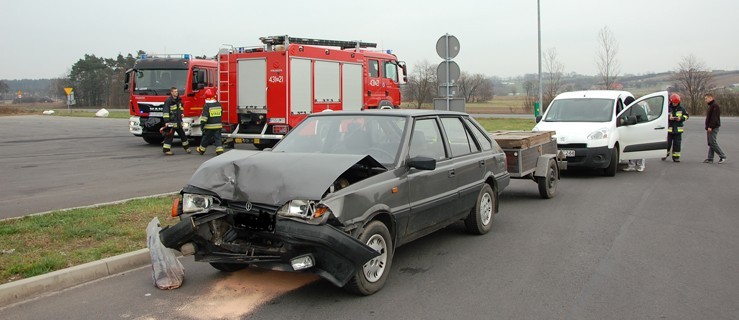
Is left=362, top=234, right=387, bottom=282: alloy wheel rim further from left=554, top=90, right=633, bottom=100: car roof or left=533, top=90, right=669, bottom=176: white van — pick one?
left=554, top=90, right=633, bottom=100: car roof

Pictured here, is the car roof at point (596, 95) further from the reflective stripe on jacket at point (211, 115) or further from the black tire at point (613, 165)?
the reflective stripe on jacket at point (211, 115)

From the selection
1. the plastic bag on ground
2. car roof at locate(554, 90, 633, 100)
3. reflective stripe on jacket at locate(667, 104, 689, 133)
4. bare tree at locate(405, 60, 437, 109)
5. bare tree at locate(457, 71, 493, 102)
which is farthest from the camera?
bare tree at locate(457, 71, 493, 102)

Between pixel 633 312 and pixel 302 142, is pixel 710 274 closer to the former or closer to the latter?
pixel 633 312

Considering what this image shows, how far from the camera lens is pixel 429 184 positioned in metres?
5.80

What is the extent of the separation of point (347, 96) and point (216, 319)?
49.0 feet

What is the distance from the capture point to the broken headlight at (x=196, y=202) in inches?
195

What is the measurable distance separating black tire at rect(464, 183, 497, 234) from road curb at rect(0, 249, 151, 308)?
3.61 m

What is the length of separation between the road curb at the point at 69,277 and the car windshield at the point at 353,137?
177 cm

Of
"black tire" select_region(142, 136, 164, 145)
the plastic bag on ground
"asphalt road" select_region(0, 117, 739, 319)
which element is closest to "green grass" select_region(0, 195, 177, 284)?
"asphalt road" select_region(0, 117, 739, 319)

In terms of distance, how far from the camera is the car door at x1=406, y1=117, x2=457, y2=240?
558cm

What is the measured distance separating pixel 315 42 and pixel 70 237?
13417mm

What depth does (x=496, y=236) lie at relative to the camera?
714 centimetres

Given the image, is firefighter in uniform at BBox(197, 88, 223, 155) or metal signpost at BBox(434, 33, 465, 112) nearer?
metal signpost at BBox(434, 33, 465, 112)

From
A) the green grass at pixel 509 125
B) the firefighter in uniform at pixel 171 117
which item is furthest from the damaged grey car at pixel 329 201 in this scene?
the green grass at pixel 509 125
